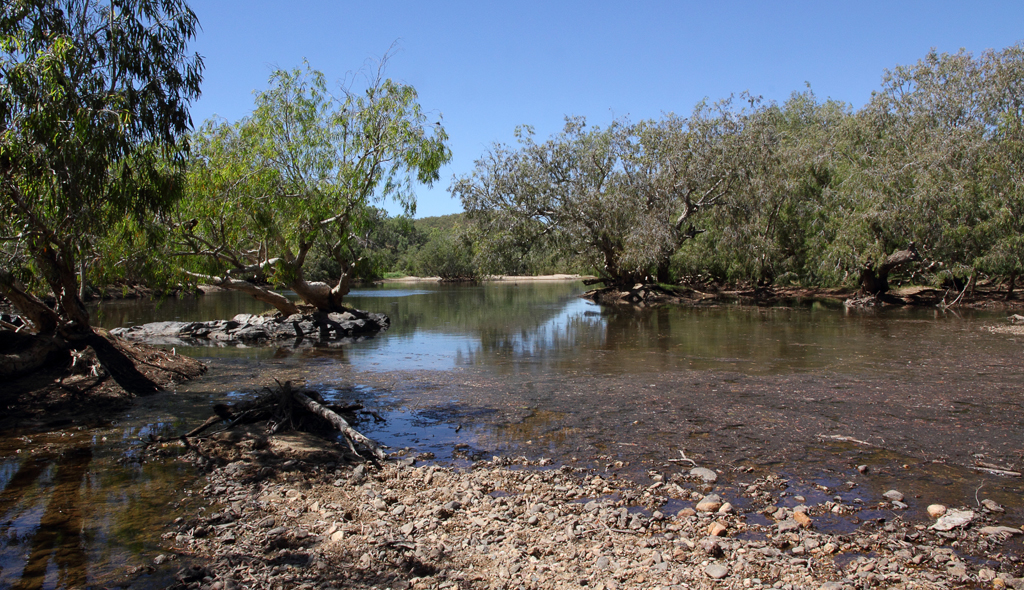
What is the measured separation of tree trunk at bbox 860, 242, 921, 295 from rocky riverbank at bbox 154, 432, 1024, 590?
27.6 metres

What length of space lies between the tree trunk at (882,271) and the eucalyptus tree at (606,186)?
851 cm

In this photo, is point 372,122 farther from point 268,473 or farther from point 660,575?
point 660,575

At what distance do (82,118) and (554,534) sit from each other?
7.21 m

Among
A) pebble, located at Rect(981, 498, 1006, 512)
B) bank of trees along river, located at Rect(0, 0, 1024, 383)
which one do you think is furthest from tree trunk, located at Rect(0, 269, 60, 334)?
pebble, located at Rect(981, 498, 1006, 512)

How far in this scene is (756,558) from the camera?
15.4 feet

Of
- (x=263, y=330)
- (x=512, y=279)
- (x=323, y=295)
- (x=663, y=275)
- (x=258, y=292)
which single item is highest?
(x=663, y=275)

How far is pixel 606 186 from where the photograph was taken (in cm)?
→ 3644

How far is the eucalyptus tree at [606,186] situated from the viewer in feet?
112

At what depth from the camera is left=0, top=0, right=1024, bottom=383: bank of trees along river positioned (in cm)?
801

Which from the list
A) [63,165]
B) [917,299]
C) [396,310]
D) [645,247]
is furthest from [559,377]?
[917,299]

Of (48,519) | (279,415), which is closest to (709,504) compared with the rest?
(279,415)

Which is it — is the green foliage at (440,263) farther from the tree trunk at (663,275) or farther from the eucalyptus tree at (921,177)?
the eucalyptus tree at (921,177)

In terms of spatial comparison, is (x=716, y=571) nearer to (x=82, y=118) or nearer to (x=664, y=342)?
(x=82, y=118)

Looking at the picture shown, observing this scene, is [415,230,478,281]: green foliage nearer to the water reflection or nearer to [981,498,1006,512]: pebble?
the water reflection
